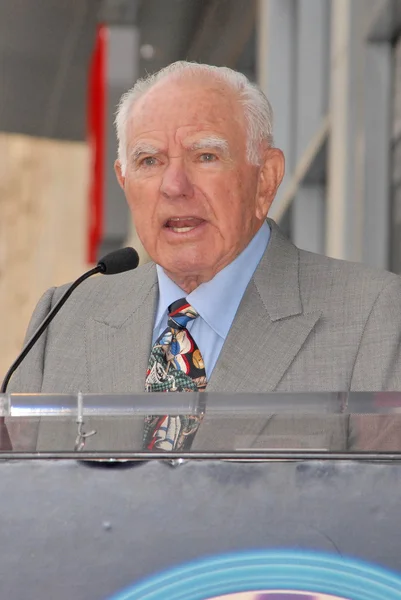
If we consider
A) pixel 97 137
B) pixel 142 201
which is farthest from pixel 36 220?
pixel 142 201

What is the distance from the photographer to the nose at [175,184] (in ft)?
6.10

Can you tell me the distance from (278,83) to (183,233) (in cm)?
447

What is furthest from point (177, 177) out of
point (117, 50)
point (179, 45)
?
point (117, 50)

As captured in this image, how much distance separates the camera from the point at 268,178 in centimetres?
203

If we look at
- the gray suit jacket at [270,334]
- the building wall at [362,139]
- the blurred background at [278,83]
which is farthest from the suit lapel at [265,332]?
the building wall at [362,139]

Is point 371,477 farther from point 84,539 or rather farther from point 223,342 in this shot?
point 223,342

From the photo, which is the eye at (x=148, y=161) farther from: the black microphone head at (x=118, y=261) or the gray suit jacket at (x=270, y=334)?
Result: the black microphone head at (x=118, y=261)

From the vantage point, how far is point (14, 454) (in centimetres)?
100

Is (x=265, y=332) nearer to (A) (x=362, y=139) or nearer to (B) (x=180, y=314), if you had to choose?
(B) (x=180, y=314)

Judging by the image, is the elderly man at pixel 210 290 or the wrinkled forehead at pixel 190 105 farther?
the wrinkled forehead at pixel 190 105

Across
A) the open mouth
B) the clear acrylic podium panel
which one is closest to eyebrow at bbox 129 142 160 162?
the open mouth

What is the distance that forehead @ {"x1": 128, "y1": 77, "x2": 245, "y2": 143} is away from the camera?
74.9 inches

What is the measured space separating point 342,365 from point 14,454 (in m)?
0.81

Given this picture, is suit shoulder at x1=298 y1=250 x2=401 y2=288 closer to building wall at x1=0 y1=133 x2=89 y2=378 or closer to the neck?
the neck
